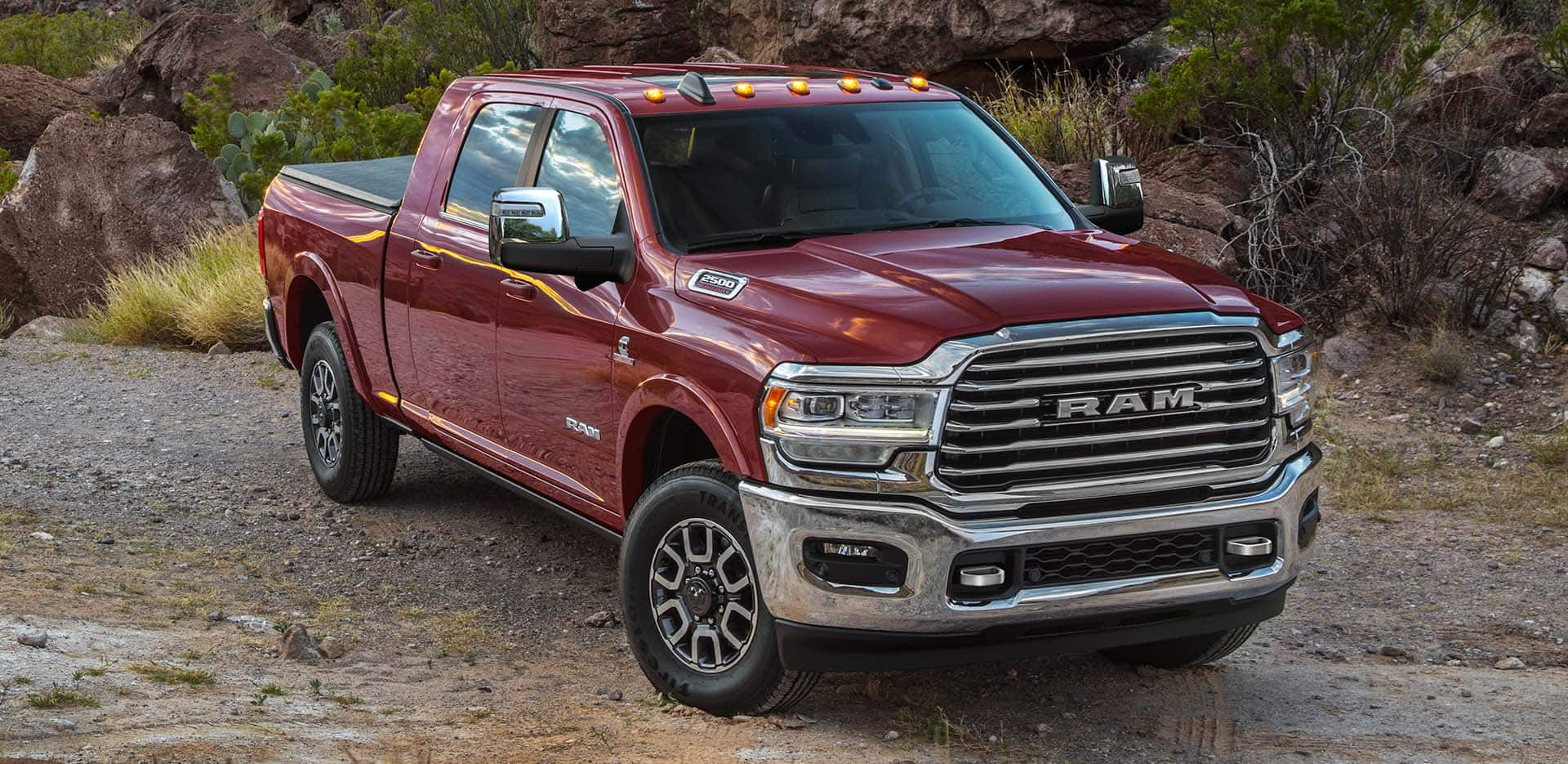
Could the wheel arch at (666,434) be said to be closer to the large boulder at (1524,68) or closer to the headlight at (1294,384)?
the headlight at (1294,384)

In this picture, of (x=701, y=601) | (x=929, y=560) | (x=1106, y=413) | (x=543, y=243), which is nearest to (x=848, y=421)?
(x=929, y=560)

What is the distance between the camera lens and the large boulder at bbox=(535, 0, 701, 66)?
57.2 ft

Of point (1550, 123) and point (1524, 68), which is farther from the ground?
point (1524, 68)

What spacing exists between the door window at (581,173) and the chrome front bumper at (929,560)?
4.81 ft

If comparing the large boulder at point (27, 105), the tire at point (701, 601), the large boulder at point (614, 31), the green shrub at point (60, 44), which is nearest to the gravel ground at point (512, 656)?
the tire at point (701, 601)

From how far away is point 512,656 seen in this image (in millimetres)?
5922

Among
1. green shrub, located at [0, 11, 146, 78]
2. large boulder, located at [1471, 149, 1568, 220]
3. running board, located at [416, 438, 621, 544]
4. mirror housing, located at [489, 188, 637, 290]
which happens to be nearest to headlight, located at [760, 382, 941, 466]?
mirror housing, located at [489, 188, 637, 290]

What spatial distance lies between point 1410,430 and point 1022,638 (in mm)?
5033

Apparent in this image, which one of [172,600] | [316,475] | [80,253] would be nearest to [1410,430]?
[316,475]

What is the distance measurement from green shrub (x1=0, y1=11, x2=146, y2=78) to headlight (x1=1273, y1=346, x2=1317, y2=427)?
78.1ft

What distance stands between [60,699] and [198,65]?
16200 millimetres

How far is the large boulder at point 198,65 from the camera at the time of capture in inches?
750

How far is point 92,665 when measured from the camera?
5168 mm

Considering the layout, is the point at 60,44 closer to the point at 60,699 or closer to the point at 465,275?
the point at 465,275
